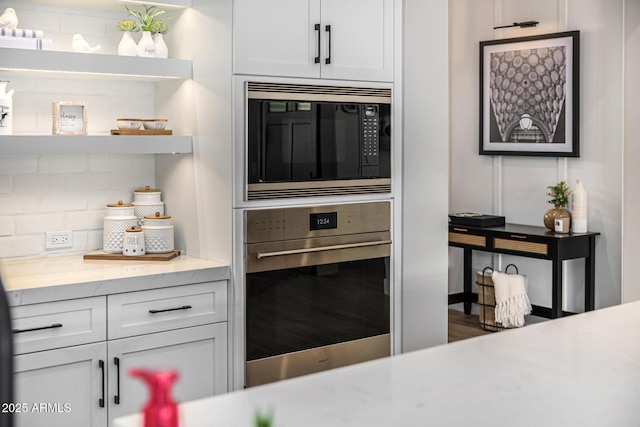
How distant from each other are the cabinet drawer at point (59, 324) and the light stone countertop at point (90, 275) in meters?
0.03

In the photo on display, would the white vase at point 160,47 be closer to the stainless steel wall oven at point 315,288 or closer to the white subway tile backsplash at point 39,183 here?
the white subway tile backsplash at point 39,183

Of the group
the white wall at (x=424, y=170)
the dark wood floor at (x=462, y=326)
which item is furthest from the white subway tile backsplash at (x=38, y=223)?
the dark wood floor at (x=462, y=326)

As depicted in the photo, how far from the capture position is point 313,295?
11.4 ft

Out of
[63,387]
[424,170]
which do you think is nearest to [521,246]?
[424,170]

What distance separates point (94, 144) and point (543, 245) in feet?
10.5

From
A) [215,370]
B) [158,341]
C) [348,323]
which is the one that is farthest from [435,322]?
[158,341]

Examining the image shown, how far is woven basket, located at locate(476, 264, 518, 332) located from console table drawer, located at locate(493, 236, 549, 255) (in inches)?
14.0

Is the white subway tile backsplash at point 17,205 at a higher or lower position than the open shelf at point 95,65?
lower

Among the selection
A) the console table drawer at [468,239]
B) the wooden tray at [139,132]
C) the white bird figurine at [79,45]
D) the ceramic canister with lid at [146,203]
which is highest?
the white bird figurine at [79,45]

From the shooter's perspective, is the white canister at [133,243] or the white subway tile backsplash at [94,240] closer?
the white canister at [133,243]

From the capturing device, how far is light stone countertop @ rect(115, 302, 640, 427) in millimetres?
1293

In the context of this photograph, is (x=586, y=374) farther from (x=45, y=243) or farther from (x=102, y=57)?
(x=45, y=243)

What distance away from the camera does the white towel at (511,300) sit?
18.2 feet

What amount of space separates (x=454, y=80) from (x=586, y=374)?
501 cm
